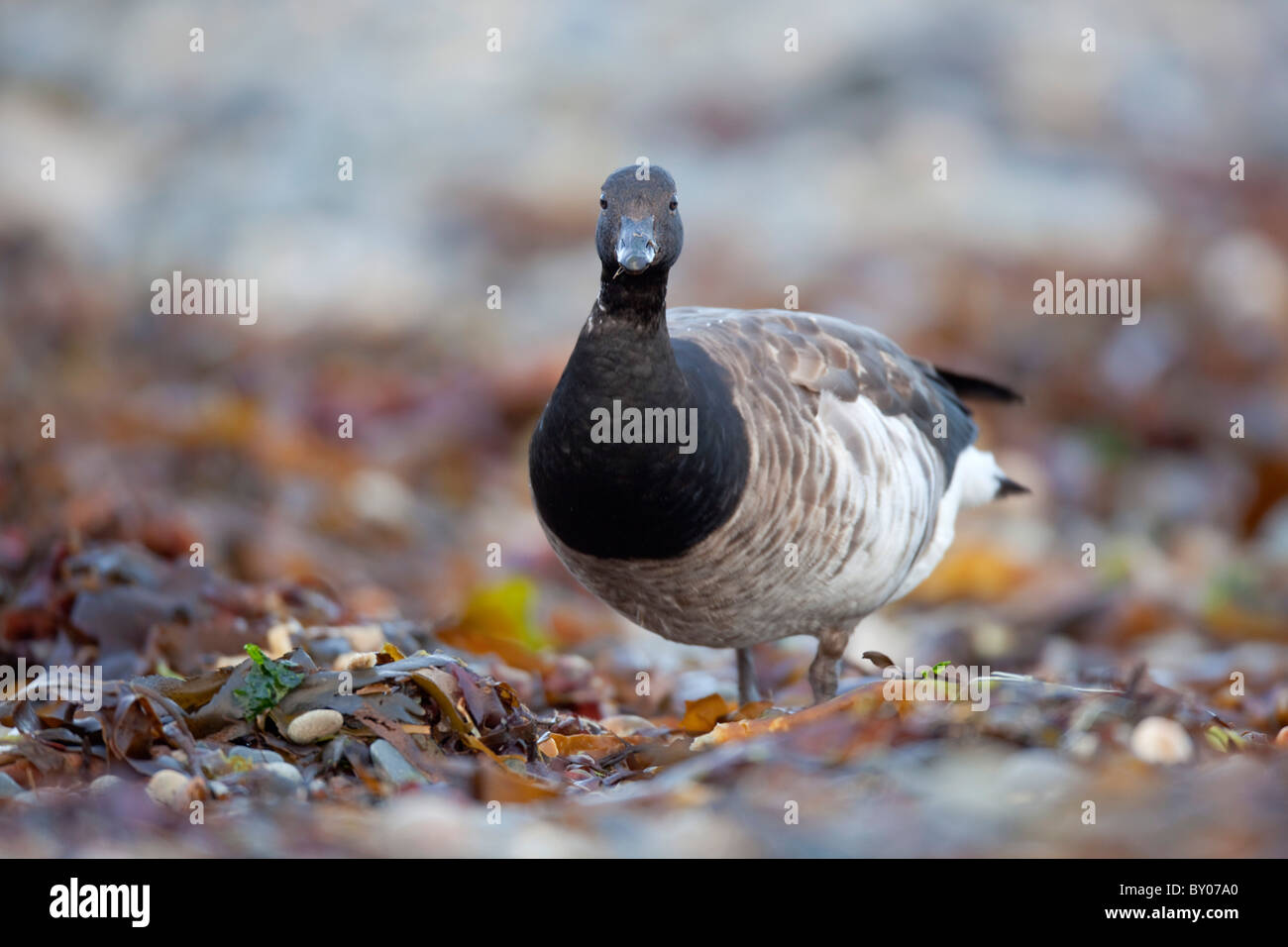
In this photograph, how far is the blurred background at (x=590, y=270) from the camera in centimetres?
978

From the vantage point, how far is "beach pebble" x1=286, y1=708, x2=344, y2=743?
513 centimetres

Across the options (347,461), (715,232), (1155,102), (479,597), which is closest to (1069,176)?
(1155,102)

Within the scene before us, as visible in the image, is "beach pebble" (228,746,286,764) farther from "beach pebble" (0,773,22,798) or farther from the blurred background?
the blurred background

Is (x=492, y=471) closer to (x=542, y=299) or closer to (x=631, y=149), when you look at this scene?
(x=542, y=299)

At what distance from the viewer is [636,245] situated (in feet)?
18.6

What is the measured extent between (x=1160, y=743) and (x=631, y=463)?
209 centimetres

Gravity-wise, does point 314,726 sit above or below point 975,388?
below

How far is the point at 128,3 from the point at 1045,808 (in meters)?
20.9

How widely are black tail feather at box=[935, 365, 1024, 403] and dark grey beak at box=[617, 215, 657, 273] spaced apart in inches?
114

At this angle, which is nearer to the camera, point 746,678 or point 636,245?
point 636,245

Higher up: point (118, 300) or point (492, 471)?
point (118, 300)

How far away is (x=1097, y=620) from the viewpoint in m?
9.80
